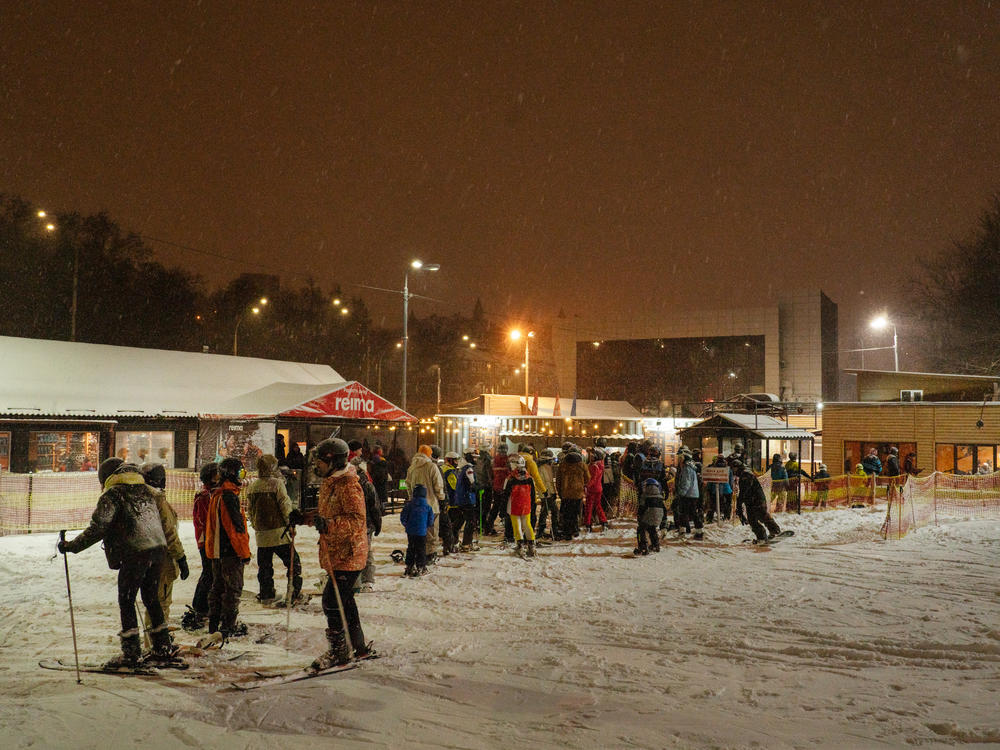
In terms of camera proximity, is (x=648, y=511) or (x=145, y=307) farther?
(x=145, y=307)

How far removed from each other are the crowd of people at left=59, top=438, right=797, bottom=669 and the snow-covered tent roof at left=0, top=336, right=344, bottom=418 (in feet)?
31.0

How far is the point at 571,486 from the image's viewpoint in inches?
497

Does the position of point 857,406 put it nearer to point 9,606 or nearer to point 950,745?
point 950,745

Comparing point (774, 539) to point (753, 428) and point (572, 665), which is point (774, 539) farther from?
point (753, 428)

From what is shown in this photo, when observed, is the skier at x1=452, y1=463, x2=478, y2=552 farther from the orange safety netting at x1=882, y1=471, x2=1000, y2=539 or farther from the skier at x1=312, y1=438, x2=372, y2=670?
the orange safety netting at x1=882, y1=471, x2=1000, y2=539

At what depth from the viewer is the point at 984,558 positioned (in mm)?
10352

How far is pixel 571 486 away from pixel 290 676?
25.5ft

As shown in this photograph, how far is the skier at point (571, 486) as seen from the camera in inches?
496

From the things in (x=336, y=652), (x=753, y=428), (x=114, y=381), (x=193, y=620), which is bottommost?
(x=193, y=620)

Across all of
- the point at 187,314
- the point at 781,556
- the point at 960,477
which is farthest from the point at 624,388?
the point at 781,556

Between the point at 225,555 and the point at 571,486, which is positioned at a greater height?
the point at 571,486

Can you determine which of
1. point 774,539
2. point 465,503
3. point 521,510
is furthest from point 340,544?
point 774,539

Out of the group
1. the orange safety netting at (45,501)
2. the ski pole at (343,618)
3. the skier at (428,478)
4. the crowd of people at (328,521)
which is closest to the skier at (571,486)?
the crowd of people at (328,521)

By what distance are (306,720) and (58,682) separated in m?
2.15
